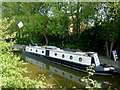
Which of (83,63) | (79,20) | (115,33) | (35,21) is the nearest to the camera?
(83,63)

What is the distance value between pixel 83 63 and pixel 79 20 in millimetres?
7688

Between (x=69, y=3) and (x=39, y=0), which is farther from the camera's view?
(x=39, y=0)

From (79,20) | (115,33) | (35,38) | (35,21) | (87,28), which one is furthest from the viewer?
(35,38)

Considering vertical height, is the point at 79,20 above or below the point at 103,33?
above

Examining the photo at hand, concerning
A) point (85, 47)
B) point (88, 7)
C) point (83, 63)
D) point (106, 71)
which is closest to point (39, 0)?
point (88, 7)

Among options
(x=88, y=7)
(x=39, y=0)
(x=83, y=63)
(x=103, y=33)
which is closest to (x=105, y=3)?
(x=88, y=7)

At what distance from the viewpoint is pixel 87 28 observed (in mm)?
12273

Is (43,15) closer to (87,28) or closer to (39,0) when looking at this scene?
(39,0)

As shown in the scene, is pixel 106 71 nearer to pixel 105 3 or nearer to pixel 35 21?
pixel 105 3

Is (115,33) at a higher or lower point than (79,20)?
lower

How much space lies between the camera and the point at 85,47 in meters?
12.9

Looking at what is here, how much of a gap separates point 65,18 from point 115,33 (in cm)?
682

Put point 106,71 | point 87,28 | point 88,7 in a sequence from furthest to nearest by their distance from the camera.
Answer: point 87,28, point 88,7, point 106,71

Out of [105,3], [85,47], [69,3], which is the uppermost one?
[69,3]
